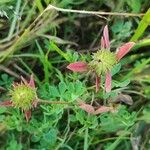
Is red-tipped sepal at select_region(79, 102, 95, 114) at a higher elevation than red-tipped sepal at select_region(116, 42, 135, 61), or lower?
lower

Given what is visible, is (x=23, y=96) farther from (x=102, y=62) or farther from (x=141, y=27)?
(x=141, y=27)

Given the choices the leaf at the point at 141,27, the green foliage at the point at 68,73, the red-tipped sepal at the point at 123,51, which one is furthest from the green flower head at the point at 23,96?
the leaf at the point at 141,27

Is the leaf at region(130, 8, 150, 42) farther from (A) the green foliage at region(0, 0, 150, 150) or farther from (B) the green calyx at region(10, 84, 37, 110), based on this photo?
(B) the green calyx at region(10, 84, 37, 110)

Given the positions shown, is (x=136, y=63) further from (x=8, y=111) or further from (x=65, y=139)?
(x=8, y=111)

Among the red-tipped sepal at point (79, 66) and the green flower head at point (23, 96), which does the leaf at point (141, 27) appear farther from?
the green flower head at point (23, 96)

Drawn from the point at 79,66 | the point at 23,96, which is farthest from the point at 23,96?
the point at 79,66

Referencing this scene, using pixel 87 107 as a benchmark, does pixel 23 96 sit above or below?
above

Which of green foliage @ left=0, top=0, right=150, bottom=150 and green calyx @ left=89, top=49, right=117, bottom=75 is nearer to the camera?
green calyx @ left=89, top=49, right=117, bottom=75

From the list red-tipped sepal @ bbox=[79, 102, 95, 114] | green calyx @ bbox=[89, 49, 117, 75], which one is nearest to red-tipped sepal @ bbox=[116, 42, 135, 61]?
green calyx @ bbox=[89, 49, 117, 75]

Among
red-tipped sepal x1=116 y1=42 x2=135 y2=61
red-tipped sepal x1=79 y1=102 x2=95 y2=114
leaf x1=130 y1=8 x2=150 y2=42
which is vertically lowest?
red-tipped sepal x1=79 y1=102 x2=95 y2=114
